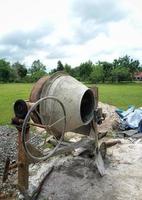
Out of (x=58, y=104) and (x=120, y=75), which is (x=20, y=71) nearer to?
(x=120, y=75)

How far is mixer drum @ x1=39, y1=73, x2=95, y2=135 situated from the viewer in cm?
454

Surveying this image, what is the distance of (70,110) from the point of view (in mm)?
4668

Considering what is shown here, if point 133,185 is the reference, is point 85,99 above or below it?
above

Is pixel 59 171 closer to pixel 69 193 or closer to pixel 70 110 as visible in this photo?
pixel 69 193

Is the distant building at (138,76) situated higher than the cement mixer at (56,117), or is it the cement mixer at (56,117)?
the cement mixer at (56,117)

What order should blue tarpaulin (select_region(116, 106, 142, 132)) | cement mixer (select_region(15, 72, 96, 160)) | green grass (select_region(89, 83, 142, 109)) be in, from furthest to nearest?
green grass (select_region(89, 83, 142, 109)) → blue tarpaulin (select_region(116, 106, 142, 132)) → cement mixer (select_region(15, 72, 96, 160))

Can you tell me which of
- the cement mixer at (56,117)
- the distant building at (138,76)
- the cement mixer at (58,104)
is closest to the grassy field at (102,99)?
the cement mixer at (56,117)

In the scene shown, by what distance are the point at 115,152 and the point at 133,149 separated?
444 millimetres

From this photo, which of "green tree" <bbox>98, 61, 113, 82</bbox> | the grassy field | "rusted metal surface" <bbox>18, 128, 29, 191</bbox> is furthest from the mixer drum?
"green tree" <bbox>98, 61, 113, 82</bbox>

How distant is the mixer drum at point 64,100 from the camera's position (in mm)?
4543

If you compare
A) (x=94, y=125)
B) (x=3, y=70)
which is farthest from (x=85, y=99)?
(x=3, y=70)

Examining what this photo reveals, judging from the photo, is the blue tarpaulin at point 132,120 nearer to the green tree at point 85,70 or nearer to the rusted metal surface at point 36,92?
the rusted metal surface at point 36,92

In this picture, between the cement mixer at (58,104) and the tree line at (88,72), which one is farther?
the tree line at (88,72)

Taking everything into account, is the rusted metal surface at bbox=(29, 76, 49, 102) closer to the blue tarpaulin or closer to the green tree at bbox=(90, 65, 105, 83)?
the blue tarpaulin
